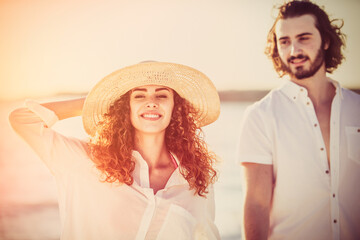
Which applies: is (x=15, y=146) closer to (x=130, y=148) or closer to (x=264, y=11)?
(x=130, y=148)

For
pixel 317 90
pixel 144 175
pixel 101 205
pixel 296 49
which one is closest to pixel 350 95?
pixel 317 90

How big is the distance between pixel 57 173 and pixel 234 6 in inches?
63.4

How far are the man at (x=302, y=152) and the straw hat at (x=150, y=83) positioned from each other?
12.1 inches

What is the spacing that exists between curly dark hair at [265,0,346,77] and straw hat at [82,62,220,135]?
50 centimetres

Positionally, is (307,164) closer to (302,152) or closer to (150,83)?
(302,152)

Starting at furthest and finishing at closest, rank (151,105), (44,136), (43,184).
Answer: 1. (43,184)
2. (151,105)
3. (44,136)

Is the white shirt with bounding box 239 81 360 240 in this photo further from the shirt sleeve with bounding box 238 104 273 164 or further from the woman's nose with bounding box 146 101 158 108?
the woman's nose with bounding box 146 101 158 108

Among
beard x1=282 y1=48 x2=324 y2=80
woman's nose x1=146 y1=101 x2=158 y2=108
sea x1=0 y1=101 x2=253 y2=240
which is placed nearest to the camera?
woman's nose x1=146 y1=101 x2=158 y2=108

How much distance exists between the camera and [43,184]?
266 cm

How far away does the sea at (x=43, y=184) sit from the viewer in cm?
246

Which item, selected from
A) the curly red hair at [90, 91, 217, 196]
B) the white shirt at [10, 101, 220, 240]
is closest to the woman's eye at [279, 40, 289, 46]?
the curly red hair at [90, 91, 217, 196]

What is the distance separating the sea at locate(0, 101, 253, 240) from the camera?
246 cm

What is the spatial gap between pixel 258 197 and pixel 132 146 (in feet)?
2.77

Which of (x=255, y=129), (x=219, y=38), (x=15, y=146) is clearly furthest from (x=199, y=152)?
(x=15, y=146)
